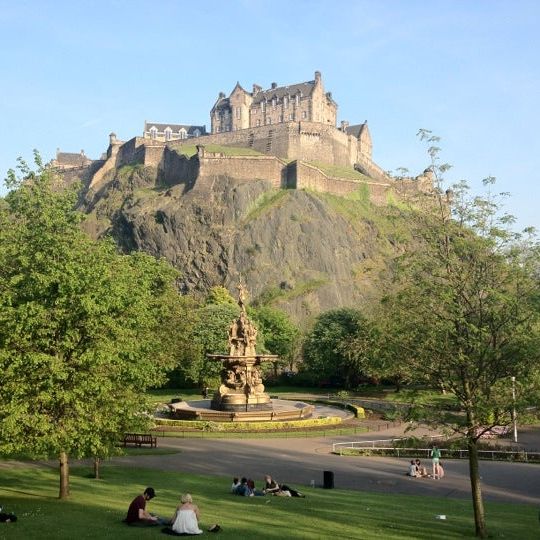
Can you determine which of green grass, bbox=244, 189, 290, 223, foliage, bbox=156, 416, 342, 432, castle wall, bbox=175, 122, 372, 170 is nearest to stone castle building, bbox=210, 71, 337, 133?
castle wall, bbox=175, 122, 372, 170

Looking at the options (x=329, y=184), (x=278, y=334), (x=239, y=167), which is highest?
(x=239, y=167)

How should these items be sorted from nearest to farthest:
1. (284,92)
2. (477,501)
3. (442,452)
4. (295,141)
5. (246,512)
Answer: (477,501) < (246,512) < (442,452) < (295,141) < (284,92)

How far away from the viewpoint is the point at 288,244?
100 metres

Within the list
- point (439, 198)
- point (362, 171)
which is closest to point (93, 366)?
point (439, 198)

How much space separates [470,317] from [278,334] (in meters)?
60.2

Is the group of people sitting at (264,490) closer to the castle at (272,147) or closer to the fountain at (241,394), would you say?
the fountain at (241,394)

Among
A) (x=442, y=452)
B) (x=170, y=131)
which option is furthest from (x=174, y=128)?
(x=442, y=452)

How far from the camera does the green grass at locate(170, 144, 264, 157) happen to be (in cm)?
11212

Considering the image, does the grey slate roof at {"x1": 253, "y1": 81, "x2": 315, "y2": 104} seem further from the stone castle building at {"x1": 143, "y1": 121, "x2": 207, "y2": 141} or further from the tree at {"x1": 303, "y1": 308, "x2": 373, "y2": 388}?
the tree at {"x1": 303, "y1": 308, "x2": 373, "y2": 388}

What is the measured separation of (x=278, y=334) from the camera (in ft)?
241

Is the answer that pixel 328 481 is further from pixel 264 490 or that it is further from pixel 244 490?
pixel 244 490

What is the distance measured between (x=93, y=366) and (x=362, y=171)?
381 feet

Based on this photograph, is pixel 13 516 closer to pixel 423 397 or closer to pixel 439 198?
pixel 423 397

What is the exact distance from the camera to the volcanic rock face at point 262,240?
95562 mm
